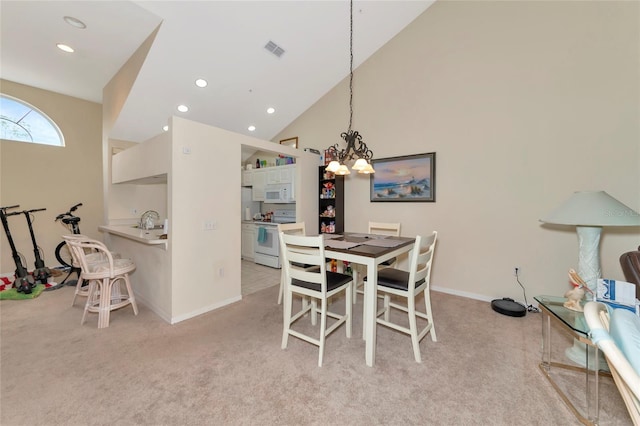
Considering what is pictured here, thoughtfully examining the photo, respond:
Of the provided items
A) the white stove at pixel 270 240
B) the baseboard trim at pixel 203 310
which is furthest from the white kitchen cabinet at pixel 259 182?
the baseboard trim at pixel 203 310

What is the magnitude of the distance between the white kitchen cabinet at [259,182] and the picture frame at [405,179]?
91.5 inches

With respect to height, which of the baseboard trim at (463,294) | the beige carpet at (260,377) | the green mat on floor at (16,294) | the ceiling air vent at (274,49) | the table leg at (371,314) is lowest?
the beige carpet at (260,377)

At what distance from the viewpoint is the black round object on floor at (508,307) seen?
2773 millimetres

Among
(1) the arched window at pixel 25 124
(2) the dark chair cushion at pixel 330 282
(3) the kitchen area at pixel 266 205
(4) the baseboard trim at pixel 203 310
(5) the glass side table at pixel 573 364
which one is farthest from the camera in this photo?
(3) the kitchen area at pixel 266 205

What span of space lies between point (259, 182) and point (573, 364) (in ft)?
16.8

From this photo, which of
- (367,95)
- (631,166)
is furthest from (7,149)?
(631,166)

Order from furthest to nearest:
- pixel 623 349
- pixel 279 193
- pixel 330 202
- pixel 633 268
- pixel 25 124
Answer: pixel 279 193 → pixel 330 202 → pixel 25 124 → pixel 633 268 → pixel 623 349

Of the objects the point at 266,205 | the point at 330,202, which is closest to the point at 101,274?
the point at 330,202

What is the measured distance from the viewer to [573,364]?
6.30 ft

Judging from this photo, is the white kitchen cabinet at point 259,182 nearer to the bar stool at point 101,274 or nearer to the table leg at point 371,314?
the bar stool at point 101,274

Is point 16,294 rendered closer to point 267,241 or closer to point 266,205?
point 267,241

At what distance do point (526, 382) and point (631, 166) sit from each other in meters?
2.50

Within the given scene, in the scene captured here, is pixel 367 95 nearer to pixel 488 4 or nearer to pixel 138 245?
pixel 488 4

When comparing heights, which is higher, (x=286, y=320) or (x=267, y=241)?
(x=267, y=241)
